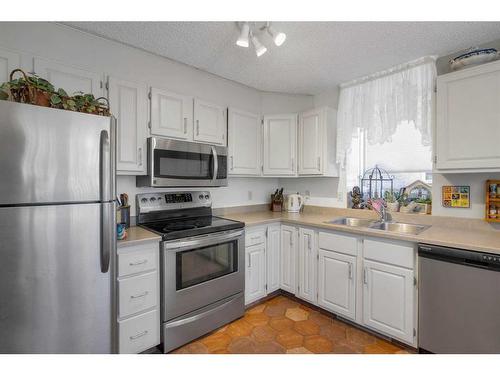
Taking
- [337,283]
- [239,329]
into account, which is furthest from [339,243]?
[239,329]

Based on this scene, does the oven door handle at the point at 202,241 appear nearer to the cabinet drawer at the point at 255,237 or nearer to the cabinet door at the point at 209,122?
the cabinet drawer at the point at 255,237

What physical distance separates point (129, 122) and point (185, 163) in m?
0.55

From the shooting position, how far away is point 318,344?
1876mm

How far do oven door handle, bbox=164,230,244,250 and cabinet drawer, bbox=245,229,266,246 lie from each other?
0.48 ft

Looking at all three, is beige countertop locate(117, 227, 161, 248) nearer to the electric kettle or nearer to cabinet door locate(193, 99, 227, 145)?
cabinet door locate(193, 99, 227, 145)

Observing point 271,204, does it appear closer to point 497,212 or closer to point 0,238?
point 497,212

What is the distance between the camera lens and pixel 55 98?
1.27 metres

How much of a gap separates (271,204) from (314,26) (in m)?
2.05

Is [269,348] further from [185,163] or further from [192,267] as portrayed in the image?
[185,163]

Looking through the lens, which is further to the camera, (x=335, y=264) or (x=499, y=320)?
(x=335, y=264)

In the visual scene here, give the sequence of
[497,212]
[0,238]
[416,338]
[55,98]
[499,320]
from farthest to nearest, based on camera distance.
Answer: [497,212], [416,338], [499,320], [55,98], [0,238]

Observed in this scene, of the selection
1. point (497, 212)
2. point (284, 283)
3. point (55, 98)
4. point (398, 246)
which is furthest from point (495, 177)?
point (55, 98)

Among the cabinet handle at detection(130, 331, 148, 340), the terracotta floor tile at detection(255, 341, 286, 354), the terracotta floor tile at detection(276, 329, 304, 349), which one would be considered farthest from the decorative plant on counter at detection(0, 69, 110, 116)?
the terracotta floor tile at detection(276, 329, 304, 349)

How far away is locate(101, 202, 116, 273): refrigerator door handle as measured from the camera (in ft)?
4.28
